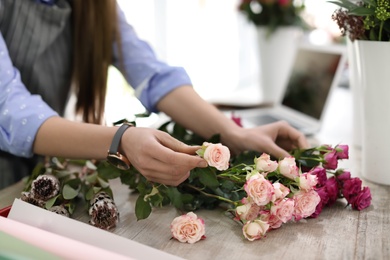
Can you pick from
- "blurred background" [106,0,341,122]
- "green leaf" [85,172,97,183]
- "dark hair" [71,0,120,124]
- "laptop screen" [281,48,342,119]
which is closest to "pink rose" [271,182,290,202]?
"green leaf" [85,172,97,183]

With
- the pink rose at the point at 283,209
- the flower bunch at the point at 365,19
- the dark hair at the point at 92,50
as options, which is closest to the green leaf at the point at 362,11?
the flower bunch at the point at 365,19

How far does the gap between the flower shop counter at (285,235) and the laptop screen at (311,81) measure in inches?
25.4

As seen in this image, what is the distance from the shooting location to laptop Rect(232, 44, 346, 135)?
4.72ft

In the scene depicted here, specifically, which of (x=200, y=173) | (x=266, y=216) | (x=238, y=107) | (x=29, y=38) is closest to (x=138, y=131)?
(x=200, y=173)

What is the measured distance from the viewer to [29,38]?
1.07 m

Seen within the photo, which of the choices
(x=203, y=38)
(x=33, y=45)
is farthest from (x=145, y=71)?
(x=203, y=38)

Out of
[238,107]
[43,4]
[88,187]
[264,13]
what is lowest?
[238,107]

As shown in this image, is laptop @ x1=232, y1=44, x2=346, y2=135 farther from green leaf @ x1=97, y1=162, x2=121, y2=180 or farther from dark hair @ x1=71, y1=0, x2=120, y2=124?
green leaf @ x1=97, y1=162, x2=121, y2=180

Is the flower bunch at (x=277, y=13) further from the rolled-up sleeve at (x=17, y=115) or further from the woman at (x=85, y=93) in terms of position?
the rolled-up sleeve at (x=17, y=115)

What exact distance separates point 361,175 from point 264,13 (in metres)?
1.03

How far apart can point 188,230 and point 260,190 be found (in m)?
0.11

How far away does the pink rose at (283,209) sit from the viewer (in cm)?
70

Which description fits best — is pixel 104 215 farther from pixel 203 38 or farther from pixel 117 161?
pixel 203 38

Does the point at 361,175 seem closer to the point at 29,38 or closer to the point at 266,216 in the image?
the point at 266,216
